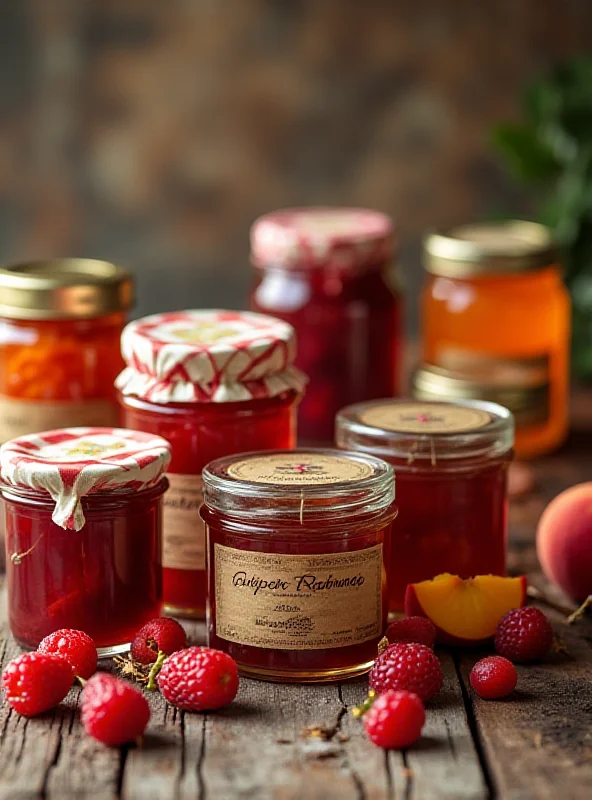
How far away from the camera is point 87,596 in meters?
1.33

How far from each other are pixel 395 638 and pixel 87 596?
33 centimetres

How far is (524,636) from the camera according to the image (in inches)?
53.3

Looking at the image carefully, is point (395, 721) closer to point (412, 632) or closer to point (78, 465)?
point (412, 632)

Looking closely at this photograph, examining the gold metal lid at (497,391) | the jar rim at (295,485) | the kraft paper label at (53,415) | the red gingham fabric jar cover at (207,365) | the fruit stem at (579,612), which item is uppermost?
the red gingham fabric jar cover at (207,365)

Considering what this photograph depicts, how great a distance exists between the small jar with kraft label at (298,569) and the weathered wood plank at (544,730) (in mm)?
148

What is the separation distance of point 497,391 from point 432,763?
3.67ft

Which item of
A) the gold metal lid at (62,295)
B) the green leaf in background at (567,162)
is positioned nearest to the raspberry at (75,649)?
the gold metal lid at (62,295)

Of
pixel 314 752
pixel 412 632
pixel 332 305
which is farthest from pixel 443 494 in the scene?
pixel 332 305

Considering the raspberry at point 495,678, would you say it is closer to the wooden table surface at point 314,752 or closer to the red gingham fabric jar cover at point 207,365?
the wooden table surface at point 314,752

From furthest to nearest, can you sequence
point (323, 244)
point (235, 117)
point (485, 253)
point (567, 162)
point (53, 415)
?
point (235, 117), point (567, 162), point (485, 253), point (323, 244), point (53, 415)

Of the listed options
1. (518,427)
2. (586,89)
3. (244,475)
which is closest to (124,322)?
(244,475)

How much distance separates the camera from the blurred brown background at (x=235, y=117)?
10.1 ft

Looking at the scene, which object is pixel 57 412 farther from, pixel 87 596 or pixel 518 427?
pixel 518 427

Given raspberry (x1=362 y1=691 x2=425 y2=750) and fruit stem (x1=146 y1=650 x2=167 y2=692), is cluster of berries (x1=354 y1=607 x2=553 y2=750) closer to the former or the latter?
raspberry (x1=362 y1=691 x2=425 y2=750)
